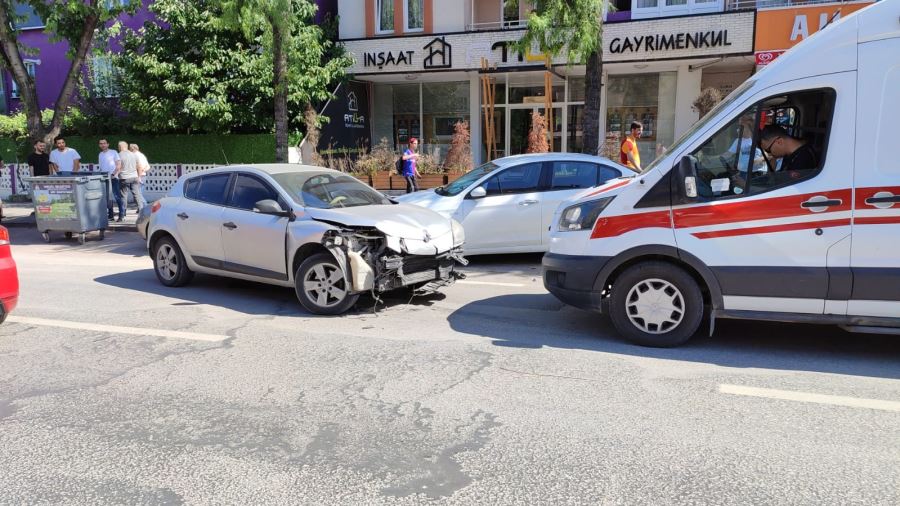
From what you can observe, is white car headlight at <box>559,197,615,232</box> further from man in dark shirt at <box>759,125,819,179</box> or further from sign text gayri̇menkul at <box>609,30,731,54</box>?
sign text gayri̇menkul at <box>609,30,731,54</box>

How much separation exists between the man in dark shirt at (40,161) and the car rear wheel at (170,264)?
8801 mm

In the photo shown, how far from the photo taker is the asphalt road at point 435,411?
11.2ft

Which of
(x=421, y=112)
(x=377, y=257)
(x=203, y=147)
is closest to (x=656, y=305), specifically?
(x=377, y=257)

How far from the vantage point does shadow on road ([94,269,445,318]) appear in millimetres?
7227

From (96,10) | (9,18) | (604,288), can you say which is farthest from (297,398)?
(9,18)

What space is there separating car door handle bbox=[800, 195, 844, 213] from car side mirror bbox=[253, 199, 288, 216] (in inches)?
194

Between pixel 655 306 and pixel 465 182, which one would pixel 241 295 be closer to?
pixel 465 182

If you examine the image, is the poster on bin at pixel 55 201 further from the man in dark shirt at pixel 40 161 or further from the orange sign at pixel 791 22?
the orange sign at pixel 791 22

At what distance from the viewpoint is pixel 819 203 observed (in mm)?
4945

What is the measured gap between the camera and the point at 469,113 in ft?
67.2

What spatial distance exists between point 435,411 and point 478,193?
5242mm

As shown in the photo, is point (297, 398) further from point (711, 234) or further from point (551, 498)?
point (711, 234)

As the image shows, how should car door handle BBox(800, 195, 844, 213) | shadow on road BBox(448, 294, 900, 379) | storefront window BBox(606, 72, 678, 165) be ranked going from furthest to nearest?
storefront window BBox(606, 72, 678, 165), shadow on road BBox(448, 294, 900, 379), car door handle BBox(800, 195, 844, 213)

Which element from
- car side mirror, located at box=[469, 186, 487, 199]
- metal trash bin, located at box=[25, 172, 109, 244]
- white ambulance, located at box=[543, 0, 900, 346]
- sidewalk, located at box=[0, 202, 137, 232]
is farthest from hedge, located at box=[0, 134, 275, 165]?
white ambulance, located at box=[543, 0, 900, 346]
